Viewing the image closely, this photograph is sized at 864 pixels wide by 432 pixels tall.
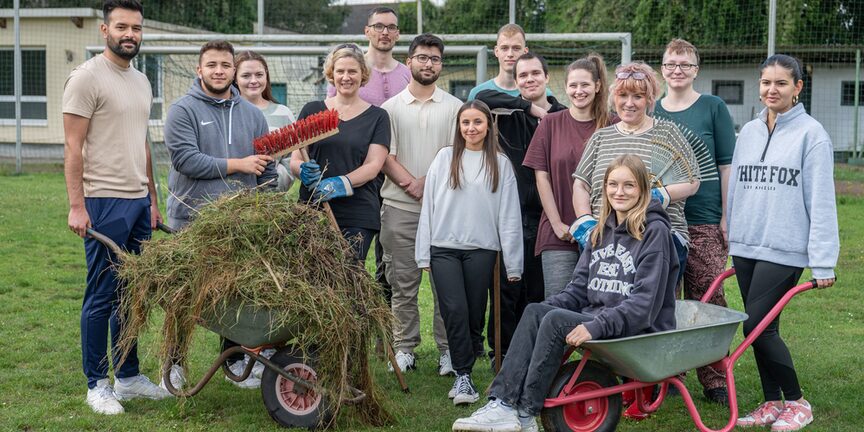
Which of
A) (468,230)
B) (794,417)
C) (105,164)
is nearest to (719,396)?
Answer: (794,417)

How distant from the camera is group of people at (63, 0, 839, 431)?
425 centimetres

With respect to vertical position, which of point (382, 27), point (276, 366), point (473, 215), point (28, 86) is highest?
point (28, 86)

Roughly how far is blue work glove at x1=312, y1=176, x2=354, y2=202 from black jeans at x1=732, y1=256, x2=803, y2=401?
201 cm

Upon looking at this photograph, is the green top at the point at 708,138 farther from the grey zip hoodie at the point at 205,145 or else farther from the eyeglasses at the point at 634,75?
the grey zip hoodie at the point at 205,145

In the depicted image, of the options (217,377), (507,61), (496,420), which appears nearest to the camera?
(496,420)

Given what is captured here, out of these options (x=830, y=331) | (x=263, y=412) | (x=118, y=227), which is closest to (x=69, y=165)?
(x=118, y=227)

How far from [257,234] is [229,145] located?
2.96ft

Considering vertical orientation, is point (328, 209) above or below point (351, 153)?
below

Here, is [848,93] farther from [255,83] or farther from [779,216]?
[255,83]

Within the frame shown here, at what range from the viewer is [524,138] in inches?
215

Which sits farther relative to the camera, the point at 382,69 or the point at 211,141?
the point at 382,69

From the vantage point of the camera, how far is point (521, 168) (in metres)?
5.41

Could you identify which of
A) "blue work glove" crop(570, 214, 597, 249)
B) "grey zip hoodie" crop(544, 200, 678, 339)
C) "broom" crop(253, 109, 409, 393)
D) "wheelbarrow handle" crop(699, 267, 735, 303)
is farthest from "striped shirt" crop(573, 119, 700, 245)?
"broom" crop(253, 109, 409, 393)

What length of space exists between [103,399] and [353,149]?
1.82 m
